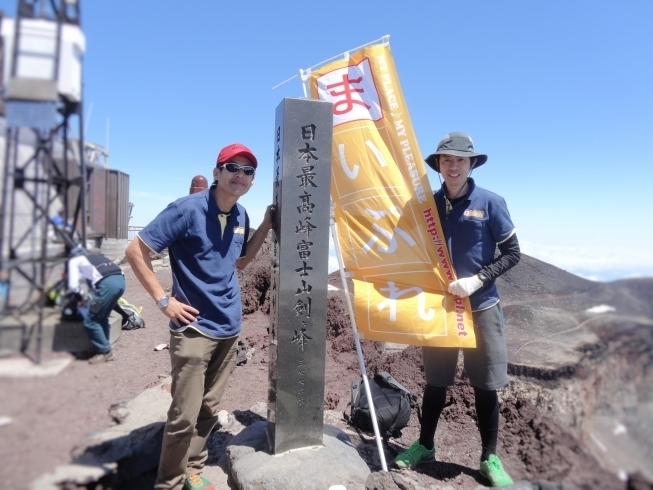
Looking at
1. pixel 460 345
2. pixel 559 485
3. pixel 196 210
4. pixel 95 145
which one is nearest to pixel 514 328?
pixel 460 345

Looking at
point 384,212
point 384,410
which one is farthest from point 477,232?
point 384,410

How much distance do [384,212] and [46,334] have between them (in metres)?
2.65

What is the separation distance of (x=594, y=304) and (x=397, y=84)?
7.63 ft

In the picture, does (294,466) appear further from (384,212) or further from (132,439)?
(384,212)

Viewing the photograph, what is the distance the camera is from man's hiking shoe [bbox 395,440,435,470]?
3.77 metres

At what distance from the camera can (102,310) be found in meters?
1.71

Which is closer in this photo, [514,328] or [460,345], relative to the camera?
[460,345]

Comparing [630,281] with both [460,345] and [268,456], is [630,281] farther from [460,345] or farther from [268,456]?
[268,456]

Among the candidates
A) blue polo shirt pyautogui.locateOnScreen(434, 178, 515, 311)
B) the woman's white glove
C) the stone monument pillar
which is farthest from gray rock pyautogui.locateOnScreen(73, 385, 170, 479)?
blue polo shirt pyautogui.locateOnScreen(434, 178, 515, 311)

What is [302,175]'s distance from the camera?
11.4ft

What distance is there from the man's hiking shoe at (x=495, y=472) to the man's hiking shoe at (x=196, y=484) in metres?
2.13

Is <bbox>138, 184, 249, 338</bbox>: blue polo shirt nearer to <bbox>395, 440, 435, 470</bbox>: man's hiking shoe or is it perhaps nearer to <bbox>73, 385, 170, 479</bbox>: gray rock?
<bbox>73, 385, 170, 479</bbox>: gray rock

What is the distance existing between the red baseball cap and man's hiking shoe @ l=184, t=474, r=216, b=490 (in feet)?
7.72

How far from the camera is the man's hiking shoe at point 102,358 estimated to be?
1.70m
